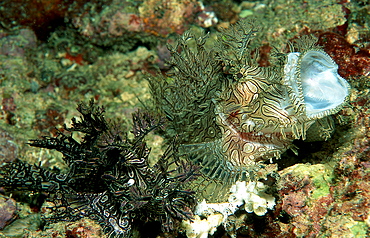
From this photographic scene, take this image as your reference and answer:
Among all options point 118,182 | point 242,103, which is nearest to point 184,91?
point 242,103

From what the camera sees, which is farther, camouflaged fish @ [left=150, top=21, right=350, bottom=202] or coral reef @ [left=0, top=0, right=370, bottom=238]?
coral reef @ [left=0, top=0, right=370, bottom=238]

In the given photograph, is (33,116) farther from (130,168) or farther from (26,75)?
A: (130,168)

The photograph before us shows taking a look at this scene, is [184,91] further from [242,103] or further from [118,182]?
[118,182]

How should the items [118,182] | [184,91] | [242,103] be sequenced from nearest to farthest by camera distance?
1. [118,182]
2. [242,103]
3. [184,91]

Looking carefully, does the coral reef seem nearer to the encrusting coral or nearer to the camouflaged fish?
the camouflaged fish

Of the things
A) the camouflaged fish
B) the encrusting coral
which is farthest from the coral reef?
the encrusting coral
